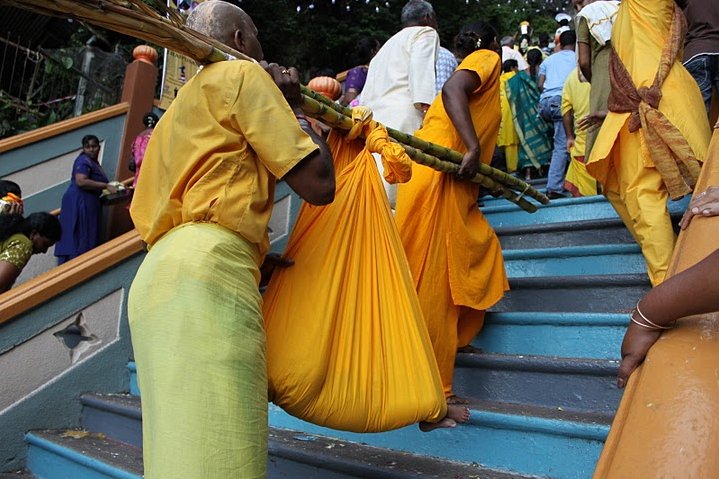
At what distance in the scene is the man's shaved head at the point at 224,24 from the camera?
2354mm

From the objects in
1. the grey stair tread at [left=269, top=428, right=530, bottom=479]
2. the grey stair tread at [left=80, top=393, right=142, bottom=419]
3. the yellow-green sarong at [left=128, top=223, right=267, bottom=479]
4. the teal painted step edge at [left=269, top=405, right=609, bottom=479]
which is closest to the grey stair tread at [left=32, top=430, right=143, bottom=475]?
the grey stair tread at [left=80, top=393, right=142, bottom=419]

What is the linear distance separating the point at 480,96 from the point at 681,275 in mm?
2189

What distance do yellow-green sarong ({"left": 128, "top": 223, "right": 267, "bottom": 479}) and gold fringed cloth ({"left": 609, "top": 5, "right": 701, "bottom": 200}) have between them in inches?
91.0

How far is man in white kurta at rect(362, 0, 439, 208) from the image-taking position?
4281 millimetres

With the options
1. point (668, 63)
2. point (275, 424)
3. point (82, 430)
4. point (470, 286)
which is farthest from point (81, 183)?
point (668, 63)

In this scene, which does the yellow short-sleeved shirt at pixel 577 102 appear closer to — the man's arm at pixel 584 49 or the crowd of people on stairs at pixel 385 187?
the crowd of people on stairs at pixel 385 187

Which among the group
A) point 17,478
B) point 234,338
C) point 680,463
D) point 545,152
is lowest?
point 17,478

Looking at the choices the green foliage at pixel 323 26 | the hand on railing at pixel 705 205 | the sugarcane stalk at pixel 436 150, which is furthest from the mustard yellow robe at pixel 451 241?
the green foliage at pixel 323 26

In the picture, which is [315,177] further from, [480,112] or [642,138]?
[642,138]

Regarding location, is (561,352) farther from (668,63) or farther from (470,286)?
(668,63)

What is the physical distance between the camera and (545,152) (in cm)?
808

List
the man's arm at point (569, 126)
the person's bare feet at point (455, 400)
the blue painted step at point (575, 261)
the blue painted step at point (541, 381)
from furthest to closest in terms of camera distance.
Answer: the man's arm at point (569, 126) < the blue painted step at point (575, 261) < the person's bare feet at point (455, 400) < the blue painted step at point (541, 381)

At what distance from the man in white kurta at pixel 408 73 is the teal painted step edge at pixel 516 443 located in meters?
1.96

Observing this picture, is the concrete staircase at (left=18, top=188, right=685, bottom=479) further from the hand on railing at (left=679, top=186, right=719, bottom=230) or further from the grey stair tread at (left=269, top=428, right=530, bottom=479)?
the hand on railing at (left=679, top=186, right=719, bottom=230)
